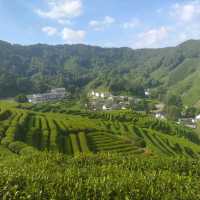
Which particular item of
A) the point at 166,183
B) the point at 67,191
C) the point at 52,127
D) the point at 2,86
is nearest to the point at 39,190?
the point at 67,191

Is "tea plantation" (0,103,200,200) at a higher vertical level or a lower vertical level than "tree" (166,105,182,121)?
higher

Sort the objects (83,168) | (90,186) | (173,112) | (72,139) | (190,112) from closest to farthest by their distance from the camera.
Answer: (90,186)
(83,168)
(72,139)
(173,112)
(190,112)

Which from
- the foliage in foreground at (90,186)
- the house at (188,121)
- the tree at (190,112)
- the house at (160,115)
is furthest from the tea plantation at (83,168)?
the tree at (190,112)

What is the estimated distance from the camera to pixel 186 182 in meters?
27.0

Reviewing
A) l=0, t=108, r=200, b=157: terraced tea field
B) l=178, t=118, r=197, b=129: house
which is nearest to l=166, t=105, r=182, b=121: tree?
l=178, t=118, r=197, b=129: house

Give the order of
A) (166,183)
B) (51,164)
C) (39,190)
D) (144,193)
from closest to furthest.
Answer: (39,190), (144,193), (166,183), (51,164)

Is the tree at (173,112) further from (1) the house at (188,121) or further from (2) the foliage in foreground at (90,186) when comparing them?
(2) the foliage in foreground at (90,186)

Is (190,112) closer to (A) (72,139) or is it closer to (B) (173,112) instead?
(B) (173,112)

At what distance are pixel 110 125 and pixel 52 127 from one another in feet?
82.3

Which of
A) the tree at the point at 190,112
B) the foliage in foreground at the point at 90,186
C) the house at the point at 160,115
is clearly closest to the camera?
the foliage in foreground at the point at 90,186

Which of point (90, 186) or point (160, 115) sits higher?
point (90, 186)

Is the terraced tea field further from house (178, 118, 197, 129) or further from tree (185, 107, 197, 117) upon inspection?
tree (185, 107, 197, 117)

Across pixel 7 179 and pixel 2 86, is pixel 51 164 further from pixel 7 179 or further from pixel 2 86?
pixel 2 86

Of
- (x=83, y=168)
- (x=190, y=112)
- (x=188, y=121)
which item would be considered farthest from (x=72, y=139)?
(x=190, y=112)
